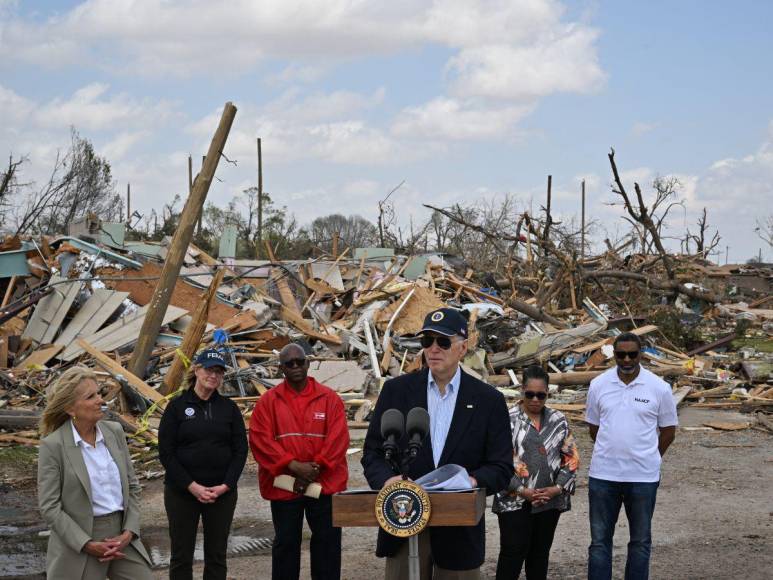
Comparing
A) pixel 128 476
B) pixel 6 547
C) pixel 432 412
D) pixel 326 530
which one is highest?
pixel 432 412

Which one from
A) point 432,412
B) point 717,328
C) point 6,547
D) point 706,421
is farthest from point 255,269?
point 432,412

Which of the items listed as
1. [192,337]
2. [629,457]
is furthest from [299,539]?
[192,337]

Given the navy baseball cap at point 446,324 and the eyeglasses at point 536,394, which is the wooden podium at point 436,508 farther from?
the eyeglasses at point 536,394

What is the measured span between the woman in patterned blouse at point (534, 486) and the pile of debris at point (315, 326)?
22.6 feet

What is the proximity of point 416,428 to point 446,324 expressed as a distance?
0.63 metres

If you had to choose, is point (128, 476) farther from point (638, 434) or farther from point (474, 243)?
point (474, 243)

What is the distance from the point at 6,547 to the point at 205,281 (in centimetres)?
1193

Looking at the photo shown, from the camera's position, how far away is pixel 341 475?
6.04 m

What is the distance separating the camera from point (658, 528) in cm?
880

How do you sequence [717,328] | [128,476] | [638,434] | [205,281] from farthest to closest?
[717,328] < [205,281] < [638,434] < [128,476]

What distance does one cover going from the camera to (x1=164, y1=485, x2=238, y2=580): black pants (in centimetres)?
583

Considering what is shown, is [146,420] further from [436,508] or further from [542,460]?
[436,508]

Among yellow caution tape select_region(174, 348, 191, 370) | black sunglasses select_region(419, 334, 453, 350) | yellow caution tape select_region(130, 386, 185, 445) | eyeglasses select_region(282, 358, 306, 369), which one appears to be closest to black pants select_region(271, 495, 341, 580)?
eyeglasses select_region(282, 358, 306, 369)

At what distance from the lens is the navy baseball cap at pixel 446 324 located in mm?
4320
